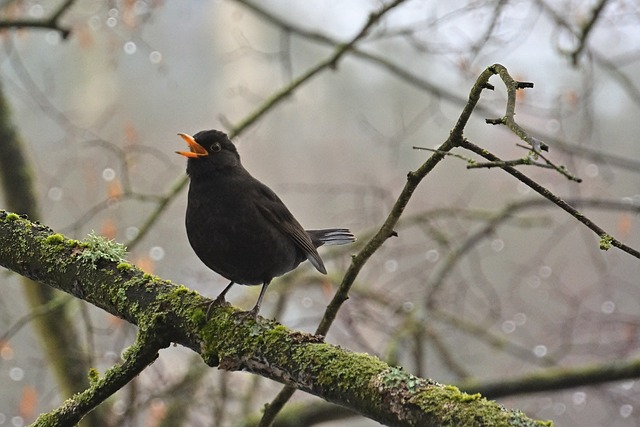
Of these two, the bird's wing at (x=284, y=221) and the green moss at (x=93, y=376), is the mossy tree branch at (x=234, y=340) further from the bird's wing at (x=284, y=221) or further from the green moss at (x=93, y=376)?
the bird's wing at (x=284, y=221)

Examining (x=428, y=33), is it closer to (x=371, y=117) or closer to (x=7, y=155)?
(x=371, y=117)

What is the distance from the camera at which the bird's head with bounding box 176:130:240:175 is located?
2736 millimetres

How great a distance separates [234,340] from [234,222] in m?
0.84

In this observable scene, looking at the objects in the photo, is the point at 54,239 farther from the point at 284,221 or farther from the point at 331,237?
the point at 331,237

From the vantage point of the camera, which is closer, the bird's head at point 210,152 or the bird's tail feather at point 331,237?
the bird's head at point 210,152

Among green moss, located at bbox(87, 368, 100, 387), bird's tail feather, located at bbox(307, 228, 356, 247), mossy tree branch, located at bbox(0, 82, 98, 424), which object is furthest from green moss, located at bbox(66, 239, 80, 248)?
mossy tree branch, located at bbox(0, 82, 98, 424)

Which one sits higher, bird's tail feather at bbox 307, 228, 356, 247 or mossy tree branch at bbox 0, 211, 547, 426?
bird's tail feather at bbox 307, 228, 356, 247

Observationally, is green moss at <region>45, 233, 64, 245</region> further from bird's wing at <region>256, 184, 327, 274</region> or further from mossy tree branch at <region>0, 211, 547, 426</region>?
bird's wing at <region>256, 184, 327, 274</region>

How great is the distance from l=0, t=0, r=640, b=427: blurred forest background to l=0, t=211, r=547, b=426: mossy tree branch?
202cm

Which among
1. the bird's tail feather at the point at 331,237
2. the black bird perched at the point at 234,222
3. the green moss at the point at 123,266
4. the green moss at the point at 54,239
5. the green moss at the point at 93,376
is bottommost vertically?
the green moss at the point at 93,376

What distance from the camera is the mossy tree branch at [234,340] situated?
55.9 inches

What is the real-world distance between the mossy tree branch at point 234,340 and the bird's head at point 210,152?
0.78 m

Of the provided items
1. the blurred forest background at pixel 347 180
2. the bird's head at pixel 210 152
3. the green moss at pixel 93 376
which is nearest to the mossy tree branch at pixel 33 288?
the blurred forest background at pixel 347 180

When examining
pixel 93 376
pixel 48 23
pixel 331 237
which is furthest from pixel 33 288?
pixel 93 376
